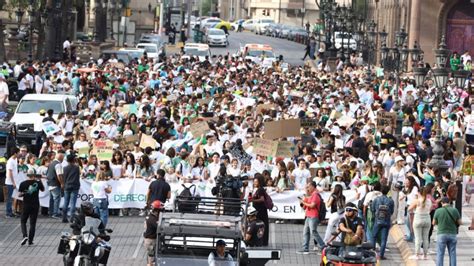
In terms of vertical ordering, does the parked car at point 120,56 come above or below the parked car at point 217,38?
above

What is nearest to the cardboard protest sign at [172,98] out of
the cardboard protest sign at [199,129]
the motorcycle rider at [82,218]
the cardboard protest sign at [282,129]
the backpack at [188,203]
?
the cardboard protest sign at [282,129]

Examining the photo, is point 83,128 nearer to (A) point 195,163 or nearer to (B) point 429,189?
(A) point 195,163

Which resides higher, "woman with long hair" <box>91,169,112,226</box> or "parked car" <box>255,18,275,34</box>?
"woman with long hair" <box>91,169,112,226</box>

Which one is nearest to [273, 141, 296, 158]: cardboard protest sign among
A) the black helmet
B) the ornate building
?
the black helmet

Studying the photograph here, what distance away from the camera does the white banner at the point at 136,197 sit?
102 feet

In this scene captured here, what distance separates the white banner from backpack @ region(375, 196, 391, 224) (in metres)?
4.29

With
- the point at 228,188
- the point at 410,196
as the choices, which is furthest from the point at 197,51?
the point at 410,196

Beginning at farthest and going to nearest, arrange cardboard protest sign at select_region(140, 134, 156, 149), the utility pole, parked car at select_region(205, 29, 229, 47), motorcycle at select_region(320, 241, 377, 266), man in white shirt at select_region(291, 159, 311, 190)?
parked car at select_region(205, 29, 229, 47) < the utility pole < cardboard protest sign at select_region(140, 134, 156, 149) < man in white shirt at select_region(291, 159, 311, 190) < motorcycle at select_region(320, 241, 377, 266)

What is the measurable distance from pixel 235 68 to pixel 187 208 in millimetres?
40212

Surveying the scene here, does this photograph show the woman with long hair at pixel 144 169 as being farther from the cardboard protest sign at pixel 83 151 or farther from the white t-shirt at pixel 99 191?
the white t-shirt at pixel 99 191

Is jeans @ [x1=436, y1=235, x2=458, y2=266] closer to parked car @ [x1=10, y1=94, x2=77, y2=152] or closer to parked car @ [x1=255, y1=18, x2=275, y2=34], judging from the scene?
parked car @ [x1=10, y1=94, x2=77, y2=152]

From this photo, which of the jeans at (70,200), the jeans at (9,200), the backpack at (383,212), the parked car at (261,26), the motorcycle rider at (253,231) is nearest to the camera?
the motorcycle rider at (253,231)

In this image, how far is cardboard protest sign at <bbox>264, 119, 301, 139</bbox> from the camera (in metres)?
36.1

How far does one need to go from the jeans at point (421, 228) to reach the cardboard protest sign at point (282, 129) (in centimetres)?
968
